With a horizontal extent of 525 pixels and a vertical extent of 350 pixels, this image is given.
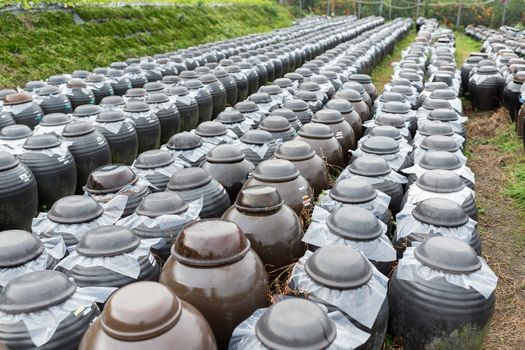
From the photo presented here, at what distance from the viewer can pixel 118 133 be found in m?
6.63

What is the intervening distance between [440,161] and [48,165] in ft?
14.3

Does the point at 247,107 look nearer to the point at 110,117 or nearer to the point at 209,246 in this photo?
the point at 110,117

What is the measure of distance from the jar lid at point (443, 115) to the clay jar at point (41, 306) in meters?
5.67

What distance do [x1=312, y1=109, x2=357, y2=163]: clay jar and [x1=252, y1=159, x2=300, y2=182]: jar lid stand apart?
211 centimetres

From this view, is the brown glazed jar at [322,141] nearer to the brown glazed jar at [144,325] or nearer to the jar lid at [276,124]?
the jar lid at [276,124]

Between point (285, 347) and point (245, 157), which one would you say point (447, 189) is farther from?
point (285, 347)

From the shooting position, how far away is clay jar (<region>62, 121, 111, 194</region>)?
235 inches

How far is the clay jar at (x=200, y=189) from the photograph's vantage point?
4391 millimetres

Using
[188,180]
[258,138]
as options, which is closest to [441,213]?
[188,180]

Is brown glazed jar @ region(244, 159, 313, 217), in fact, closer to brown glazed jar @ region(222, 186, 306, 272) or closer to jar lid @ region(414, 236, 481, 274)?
brown glazed jar @ region(222, 186, 306, 272)

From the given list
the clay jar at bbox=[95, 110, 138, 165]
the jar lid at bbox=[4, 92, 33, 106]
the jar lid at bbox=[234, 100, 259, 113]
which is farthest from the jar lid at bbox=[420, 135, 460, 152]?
the jar lid at bbox=[4, 92, 33, 106]

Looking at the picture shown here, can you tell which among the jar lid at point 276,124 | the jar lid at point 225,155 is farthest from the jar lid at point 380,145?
the jar lid at point 225,155

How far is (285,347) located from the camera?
7.88 feet

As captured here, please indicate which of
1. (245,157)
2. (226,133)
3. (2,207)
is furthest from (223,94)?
(2,207)
